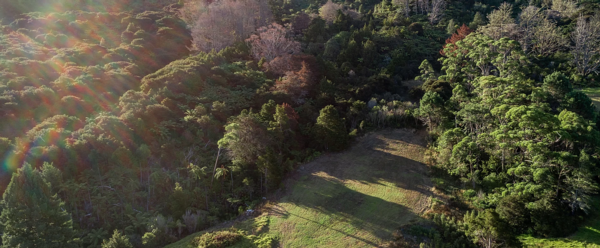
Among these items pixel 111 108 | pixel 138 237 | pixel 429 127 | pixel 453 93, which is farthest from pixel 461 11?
pixel 138 237

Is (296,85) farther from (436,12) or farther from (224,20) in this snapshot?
(436,12)

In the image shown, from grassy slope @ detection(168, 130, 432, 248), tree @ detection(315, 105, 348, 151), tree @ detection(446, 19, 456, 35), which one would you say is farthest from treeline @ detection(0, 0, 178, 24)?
grassy slope @ detection(168, 130, 432, 248)

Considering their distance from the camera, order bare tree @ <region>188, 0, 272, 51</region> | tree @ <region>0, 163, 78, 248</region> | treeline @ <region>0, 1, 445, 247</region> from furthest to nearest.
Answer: bare tree @ <region>188, 0, 272, 51</region> → treeline @ <region>0, 1, 445, 247</region> → tree @ <region>0, 163, 78, 248</region>

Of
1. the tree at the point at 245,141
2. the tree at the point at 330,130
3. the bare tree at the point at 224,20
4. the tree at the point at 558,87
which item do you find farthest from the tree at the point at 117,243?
the tree at the point at 558,87

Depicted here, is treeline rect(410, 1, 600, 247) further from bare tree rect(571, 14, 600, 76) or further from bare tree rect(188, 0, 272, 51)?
bare tree rect(188, 0, 272, 51)

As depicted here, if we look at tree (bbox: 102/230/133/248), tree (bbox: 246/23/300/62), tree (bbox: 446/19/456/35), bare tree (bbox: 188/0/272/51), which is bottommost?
tree (bbox: 102/230/133/248)

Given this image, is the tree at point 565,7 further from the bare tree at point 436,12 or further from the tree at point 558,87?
the tree at point 558,87

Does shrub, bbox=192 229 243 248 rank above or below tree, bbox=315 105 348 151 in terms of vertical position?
below

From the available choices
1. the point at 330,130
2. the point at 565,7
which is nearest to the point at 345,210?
the point at 330,130
